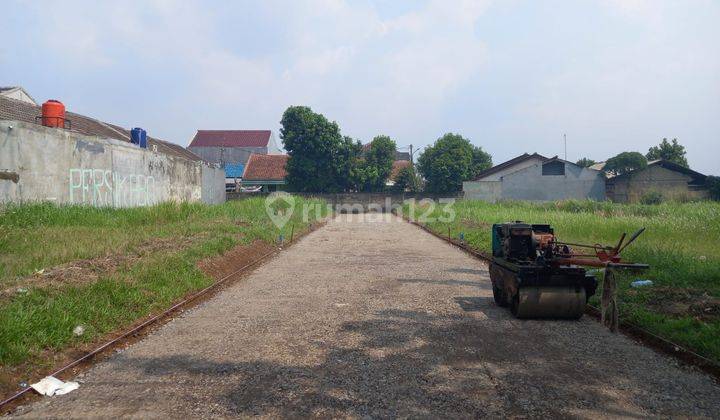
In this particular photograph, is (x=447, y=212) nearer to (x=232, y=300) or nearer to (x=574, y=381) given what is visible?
(x=232, y=300)

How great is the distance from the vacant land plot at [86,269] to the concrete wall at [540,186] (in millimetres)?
28549

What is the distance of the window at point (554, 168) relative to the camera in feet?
130

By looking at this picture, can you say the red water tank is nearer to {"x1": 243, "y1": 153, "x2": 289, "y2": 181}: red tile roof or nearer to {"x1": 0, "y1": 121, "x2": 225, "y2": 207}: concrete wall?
{"x1": 0, "y1": 121, "x2": 225, "y2": 207}: concrete wall

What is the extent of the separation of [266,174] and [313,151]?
784 centimetres

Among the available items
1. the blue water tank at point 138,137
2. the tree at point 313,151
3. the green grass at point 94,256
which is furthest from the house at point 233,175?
the green grass at point 94,256

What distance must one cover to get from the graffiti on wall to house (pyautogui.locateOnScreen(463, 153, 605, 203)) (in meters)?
Answer: 27.7

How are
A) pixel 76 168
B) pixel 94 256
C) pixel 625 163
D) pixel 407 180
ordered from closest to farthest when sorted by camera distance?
pixel 94 256, pixel 76 168, pixel 625 163, pixel 407 180

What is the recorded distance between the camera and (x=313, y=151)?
1593 inches

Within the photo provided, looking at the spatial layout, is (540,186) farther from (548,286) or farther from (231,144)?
(231,144)

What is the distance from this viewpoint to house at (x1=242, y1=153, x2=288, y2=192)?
45.7 m

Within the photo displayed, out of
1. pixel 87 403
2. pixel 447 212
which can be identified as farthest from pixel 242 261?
pixel 447 212

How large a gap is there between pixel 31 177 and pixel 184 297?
7.89m

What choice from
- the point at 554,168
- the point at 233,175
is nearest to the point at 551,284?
the point at 554,168

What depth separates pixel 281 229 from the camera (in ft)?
59.6
